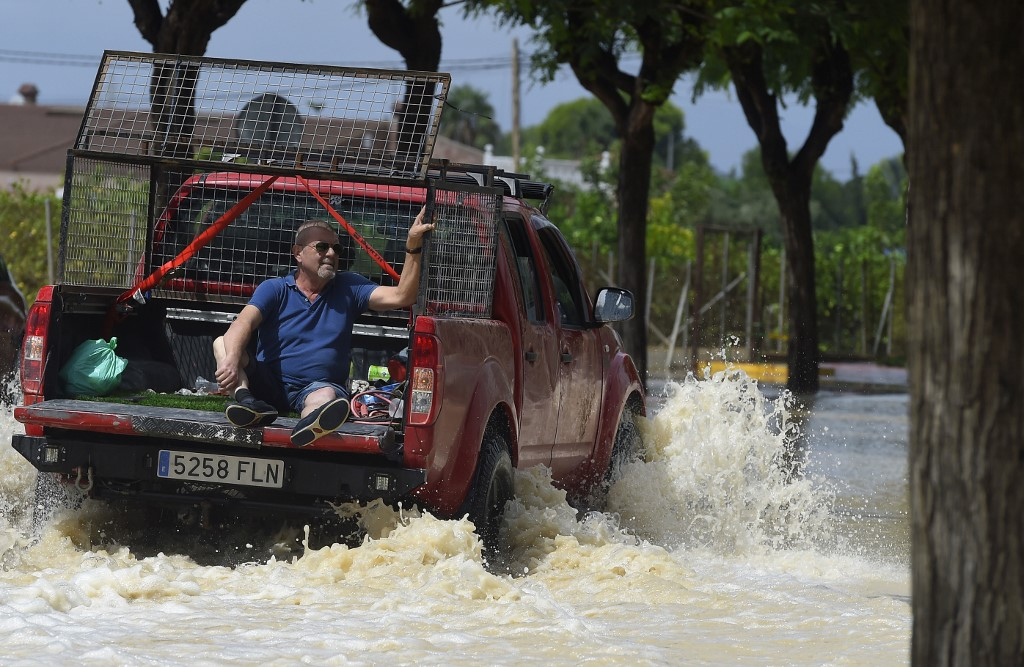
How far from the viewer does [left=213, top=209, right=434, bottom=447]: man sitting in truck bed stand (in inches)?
286

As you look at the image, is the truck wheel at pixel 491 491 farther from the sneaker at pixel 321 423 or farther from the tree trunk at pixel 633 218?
the tree trunk at pixel 633 218

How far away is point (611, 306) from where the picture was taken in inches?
339

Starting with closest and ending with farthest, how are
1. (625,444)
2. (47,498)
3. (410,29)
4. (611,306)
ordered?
(47,498) < (611,306) < (625,444) < (410,29)

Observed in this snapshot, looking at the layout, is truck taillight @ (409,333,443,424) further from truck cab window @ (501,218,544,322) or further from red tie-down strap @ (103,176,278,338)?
red tie-down strap @ (103,176,278,338)

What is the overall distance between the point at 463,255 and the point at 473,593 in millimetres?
1655

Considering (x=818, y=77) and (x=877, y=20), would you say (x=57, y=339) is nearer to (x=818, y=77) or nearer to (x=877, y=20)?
(x=877, y=20)

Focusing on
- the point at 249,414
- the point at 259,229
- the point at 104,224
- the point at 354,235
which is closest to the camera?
the point at 249,414

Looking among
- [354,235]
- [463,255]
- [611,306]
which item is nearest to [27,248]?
[611,306]

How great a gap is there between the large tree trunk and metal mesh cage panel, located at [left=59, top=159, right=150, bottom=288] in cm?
472

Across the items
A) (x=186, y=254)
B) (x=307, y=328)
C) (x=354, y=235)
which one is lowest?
(x=307, y=328)

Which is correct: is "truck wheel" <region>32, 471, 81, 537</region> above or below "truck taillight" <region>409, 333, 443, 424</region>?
below

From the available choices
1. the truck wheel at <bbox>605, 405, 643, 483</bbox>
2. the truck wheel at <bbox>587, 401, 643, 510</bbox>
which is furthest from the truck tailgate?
the truck wheel at <bbox>605, 405, 643, 483</bbox>

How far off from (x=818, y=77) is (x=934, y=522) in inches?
692

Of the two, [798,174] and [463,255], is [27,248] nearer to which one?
[798,174]
